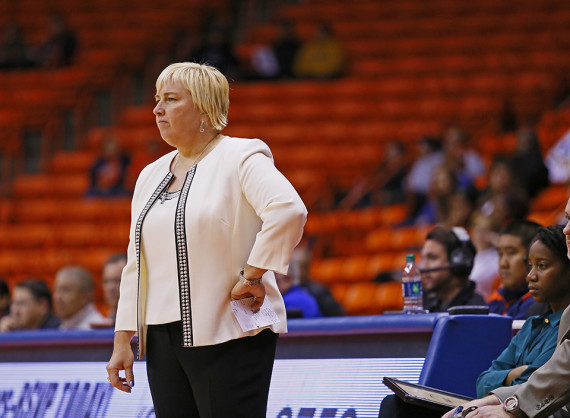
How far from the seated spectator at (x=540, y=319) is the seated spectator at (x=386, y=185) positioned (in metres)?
6.66

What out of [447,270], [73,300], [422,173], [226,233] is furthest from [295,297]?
[422,173]

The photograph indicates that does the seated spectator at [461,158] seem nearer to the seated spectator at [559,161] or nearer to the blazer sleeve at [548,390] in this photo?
the seated spectator at [559,161]

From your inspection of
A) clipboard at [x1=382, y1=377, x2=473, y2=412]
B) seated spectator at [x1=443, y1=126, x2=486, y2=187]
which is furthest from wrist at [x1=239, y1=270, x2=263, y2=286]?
seated spectator at [x1=443, y1=126, x2=486, y2=187]

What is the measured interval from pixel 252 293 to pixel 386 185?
772 cm

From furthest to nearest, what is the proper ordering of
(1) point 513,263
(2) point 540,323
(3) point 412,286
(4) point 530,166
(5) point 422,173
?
1. (5) point 422,173
2. (4) point 530,166
3. (1) point 513,263
4. (3) point 412,286
5. (2) point 540,323

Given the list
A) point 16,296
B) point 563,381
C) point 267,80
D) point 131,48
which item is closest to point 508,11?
point 267,80

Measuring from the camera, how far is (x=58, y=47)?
14.9 m

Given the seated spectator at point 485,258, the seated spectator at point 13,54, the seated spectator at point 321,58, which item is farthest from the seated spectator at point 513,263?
the seated spectator at point 13,54

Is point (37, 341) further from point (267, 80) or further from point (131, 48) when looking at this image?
point (131, 48)

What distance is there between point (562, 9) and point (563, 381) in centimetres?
1052

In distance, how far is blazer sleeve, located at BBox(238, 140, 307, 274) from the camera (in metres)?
3.04

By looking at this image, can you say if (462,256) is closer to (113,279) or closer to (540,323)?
(540,323)

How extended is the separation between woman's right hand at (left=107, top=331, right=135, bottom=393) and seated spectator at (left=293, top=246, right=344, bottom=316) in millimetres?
3720

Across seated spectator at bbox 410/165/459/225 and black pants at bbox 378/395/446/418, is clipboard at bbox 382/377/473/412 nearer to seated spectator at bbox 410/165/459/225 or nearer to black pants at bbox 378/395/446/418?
black pants at bbox 378/395/446/418
